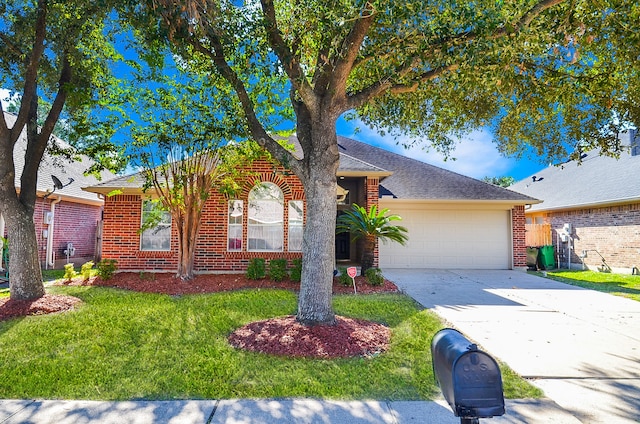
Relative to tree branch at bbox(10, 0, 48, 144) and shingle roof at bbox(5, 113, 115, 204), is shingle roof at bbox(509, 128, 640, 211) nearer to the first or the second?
tree branch at bbox(10, 0, 48, 144)

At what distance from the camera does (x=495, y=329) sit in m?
6.07

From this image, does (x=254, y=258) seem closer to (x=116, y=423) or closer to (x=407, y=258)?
(x=407, y=258)

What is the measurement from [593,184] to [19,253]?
782 inches

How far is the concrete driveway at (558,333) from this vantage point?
12.5 feet

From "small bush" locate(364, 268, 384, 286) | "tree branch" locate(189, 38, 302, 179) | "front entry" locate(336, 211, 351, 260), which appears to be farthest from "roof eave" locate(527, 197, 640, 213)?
"tree branch" locate(189, 38, 302, 179)

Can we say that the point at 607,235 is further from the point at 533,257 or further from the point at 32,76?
the point at 32,76

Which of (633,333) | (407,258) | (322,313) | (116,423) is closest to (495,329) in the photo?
(633,333)

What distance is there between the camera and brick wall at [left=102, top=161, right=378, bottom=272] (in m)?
11.3

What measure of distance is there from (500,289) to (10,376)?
9.87 metres

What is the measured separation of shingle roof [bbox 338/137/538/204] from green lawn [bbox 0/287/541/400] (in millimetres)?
7435

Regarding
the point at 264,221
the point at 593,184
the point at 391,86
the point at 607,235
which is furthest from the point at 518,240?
the point at 391,86

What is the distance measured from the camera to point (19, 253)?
23.5 ft

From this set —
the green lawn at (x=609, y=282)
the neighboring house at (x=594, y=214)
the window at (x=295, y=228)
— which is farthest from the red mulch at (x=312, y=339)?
the neighboring house at (x=594, y=214)

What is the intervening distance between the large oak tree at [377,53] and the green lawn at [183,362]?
126 centimetres
